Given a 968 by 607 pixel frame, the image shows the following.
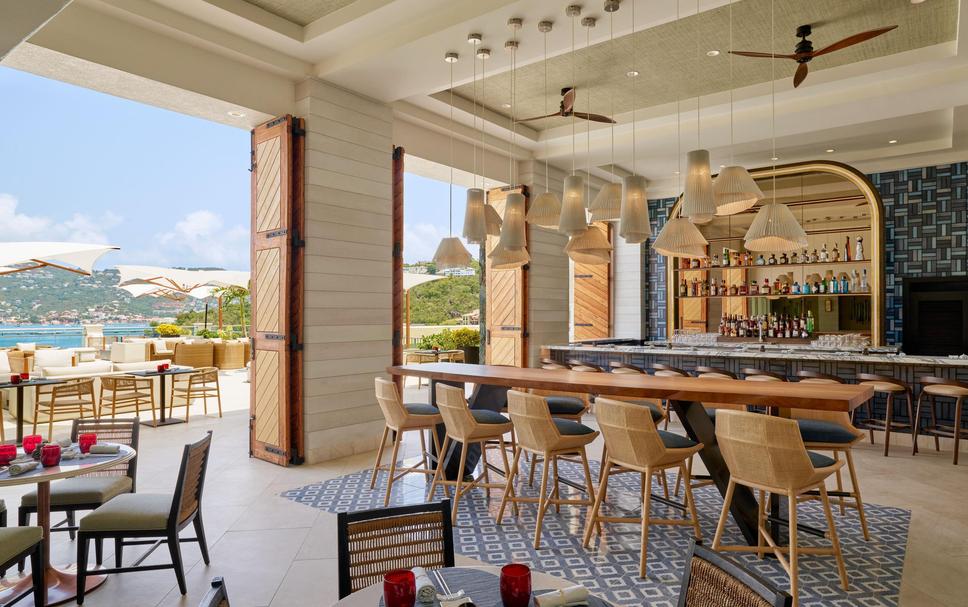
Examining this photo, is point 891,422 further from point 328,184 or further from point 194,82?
point 194,82

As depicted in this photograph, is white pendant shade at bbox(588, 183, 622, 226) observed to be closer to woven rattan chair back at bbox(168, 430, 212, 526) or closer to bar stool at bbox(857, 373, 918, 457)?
bar stool at bbox(857, 373, 918, 457)

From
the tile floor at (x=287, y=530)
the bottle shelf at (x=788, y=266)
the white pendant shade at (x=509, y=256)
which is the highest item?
the bottle shelf at (x=788, y=266)

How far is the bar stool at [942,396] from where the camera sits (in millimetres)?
5512

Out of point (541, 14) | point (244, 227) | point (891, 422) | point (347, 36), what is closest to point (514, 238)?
point (541, 14)

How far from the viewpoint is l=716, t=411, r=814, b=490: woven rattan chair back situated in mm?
2924

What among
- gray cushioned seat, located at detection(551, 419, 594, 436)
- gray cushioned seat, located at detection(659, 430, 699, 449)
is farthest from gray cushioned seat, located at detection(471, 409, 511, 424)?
gray cushioned seat, located at detection(659, 430, 699, 449)

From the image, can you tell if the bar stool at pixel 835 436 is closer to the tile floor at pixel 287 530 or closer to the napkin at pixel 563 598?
the tile floor at pixel 287 530

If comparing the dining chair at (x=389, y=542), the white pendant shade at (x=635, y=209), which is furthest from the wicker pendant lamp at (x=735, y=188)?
the dining chair at (x=389, y=542)

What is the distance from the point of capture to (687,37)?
18.1 feet

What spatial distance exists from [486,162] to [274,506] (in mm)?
5438

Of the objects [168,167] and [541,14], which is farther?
[168,167]

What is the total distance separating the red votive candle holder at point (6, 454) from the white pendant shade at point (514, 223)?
3.50 m

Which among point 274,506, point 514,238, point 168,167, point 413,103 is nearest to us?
point 274,506

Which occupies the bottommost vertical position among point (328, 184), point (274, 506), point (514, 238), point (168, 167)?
point (274, 506)
